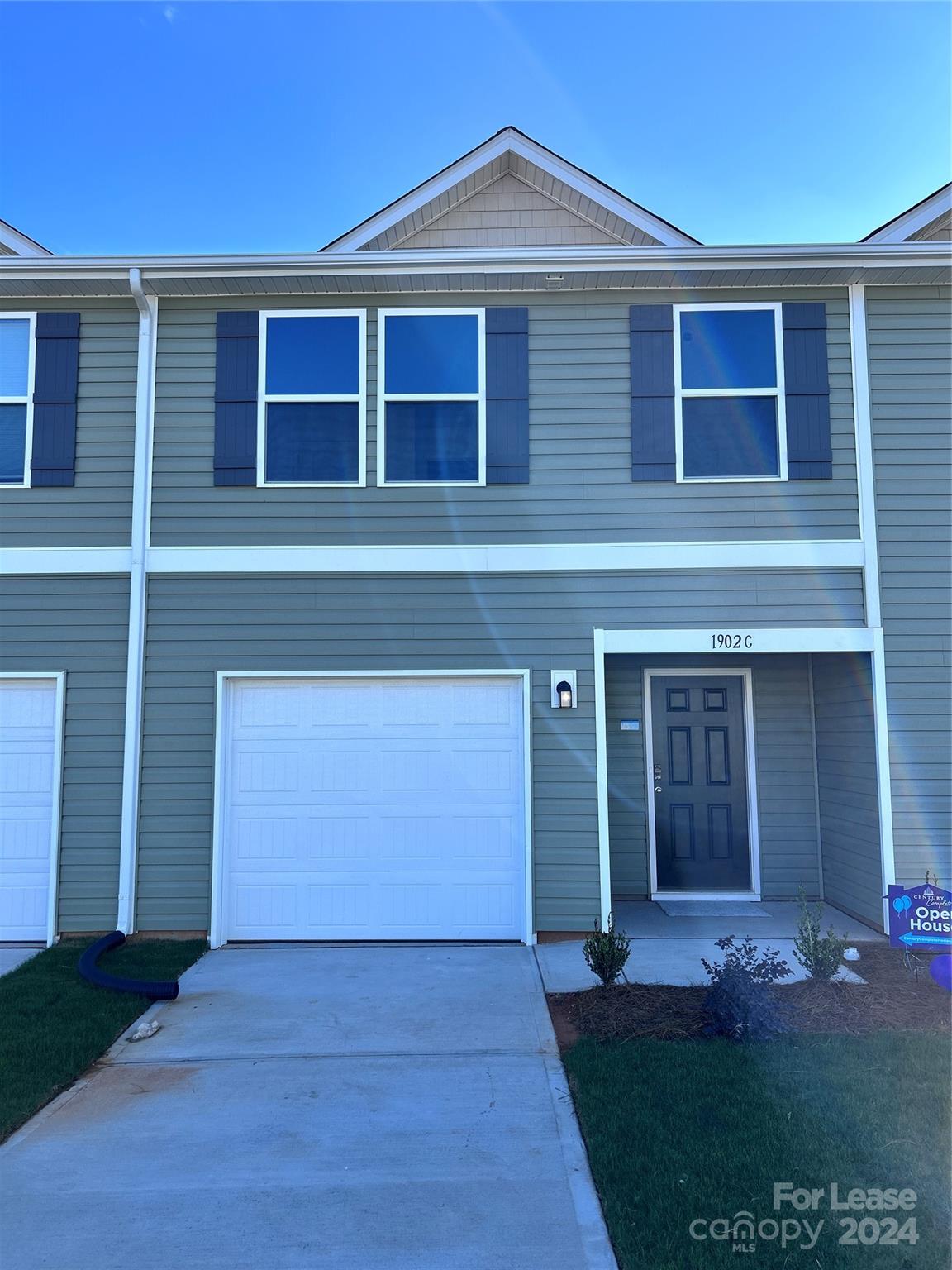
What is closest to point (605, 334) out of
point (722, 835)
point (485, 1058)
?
point (722, 835)

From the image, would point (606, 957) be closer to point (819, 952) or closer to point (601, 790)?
point (819, 952)

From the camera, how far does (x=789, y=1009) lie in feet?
15.2

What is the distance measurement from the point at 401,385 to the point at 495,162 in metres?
2.41

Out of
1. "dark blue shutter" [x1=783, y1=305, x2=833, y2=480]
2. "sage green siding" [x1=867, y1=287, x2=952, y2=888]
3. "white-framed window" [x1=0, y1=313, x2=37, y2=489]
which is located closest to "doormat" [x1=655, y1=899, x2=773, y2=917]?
"sage green siding" [x1=867, y1=287, x2=952, y2=888]

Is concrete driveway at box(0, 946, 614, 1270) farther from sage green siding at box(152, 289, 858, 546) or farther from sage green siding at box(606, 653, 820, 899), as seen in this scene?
sage green siding at box(152, 289, 858, 546)

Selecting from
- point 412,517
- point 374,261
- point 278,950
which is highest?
point 374,261

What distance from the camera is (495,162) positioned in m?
7.34

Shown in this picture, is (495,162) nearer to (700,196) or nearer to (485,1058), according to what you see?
(700,196)

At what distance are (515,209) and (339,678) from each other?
4.58 meters

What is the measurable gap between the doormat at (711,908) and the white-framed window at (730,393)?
361cm

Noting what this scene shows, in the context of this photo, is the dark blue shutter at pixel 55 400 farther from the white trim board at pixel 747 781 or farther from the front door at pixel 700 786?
the front door at pixel 700 786

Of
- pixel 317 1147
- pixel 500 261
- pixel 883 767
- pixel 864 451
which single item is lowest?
pixel 317 1147

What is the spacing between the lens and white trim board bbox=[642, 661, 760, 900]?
24.2 feet

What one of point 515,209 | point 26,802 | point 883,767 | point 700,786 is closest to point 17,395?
point 26,802
